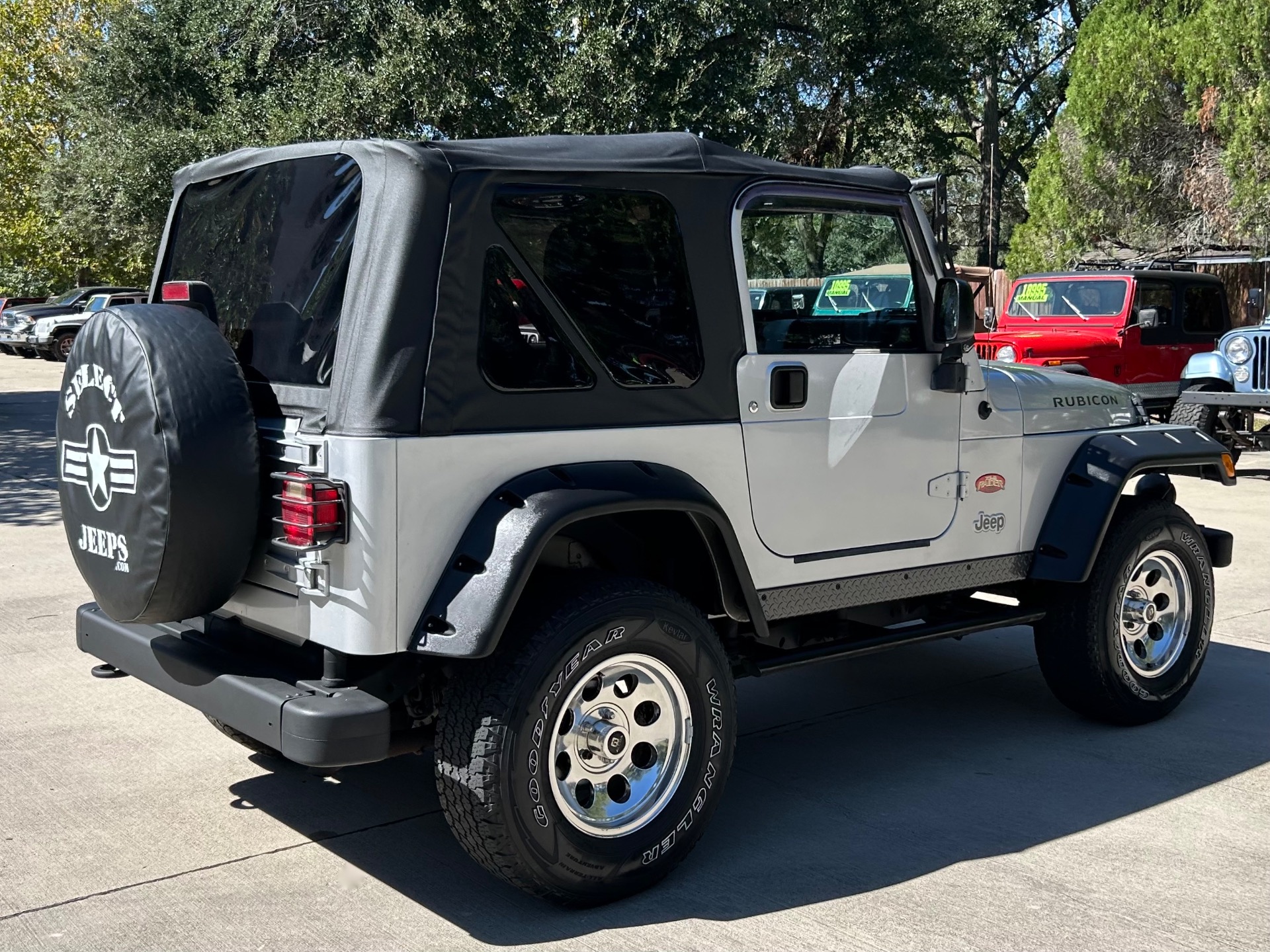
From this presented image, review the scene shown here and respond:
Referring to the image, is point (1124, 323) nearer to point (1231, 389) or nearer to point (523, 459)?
point (1231, 389)

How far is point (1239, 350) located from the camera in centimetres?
1301

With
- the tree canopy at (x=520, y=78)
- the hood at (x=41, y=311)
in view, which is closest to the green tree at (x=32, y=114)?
the hood at (x=41, y=311)

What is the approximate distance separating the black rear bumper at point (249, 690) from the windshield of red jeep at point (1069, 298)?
44.1ft

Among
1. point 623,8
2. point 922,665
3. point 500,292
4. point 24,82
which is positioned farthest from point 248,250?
point 24,82

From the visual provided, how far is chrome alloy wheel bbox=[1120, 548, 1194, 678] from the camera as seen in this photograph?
17.8 feet

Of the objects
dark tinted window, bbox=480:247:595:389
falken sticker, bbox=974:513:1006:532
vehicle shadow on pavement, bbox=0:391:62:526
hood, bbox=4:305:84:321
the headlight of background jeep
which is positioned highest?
hood, bbox=4:305:84:321

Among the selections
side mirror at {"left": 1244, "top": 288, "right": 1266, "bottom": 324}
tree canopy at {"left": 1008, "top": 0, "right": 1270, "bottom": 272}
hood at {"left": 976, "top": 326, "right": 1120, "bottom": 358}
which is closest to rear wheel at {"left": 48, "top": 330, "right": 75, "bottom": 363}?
tree canopy at {"left": 1008, "top": 0, "right": 1270, "bottom": 272}

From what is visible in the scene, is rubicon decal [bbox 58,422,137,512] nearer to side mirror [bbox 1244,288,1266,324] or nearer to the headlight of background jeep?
the headlight of background jeep

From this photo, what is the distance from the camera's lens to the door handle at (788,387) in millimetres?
4293

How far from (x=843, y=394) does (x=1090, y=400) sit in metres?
1.48

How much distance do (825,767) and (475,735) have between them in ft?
6.26

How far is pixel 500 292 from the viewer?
3752 millimetres

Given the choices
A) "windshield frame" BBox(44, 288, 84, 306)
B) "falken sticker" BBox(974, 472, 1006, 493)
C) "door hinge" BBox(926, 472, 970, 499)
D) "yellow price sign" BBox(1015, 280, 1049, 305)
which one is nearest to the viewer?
"door hinge" BBox(926, 472, 970, 499)

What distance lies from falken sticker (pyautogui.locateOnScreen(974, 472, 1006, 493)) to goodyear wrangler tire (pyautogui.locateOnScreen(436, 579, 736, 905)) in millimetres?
1448
